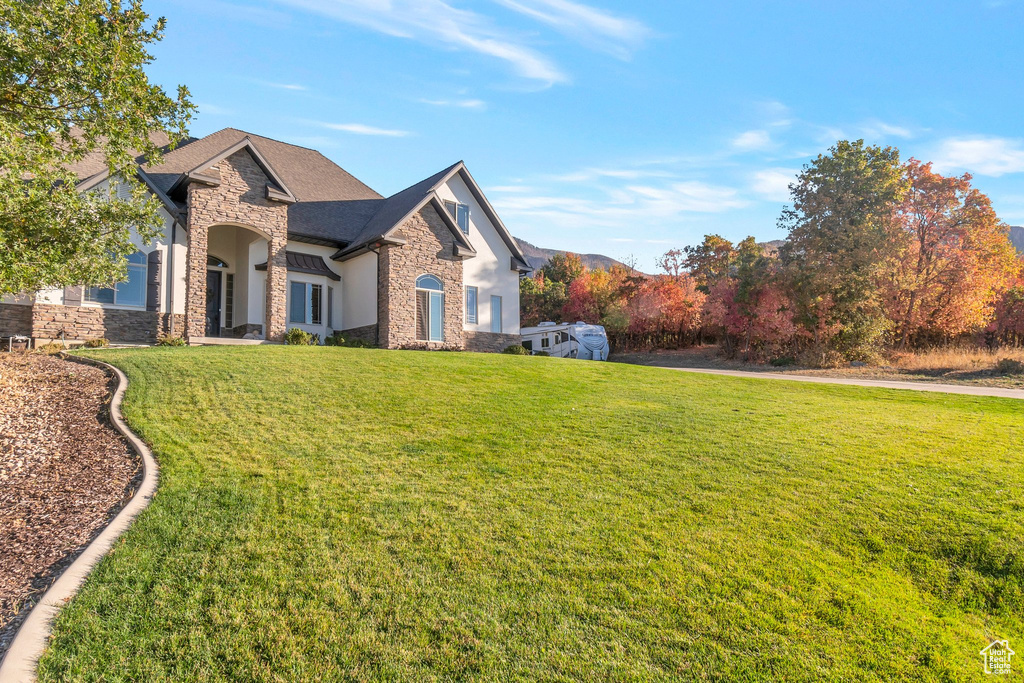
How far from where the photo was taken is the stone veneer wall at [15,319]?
Answer: 54.3 ft

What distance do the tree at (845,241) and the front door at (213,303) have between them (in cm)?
2436

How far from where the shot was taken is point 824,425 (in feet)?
33.1

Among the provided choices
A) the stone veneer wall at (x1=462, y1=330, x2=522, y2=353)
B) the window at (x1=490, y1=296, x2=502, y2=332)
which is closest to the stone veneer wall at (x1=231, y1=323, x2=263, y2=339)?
the stone veneer wall at (x1=462, y1=330, x2=522, y2=353)

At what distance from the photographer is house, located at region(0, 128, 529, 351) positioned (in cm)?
1862

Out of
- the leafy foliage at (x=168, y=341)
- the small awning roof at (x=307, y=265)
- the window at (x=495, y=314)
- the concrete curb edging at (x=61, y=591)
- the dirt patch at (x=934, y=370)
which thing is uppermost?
the small awning roof at (x=307, y=265)

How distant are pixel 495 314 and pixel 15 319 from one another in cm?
1664

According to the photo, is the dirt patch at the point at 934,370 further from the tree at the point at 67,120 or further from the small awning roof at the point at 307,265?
the tree at the point at 67,120

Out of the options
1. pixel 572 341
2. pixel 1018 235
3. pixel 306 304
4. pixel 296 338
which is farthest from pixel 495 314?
pixel 1018 235

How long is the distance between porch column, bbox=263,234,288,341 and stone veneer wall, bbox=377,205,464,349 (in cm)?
338

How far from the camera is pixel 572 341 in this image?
106 feet

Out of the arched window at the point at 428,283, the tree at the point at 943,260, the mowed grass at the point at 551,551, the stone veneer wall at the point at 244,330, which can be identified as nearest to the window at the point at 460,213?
the arched window at the point at 428,283

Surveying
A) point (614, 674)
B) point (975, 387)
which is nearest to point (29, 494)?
point (614, 674)

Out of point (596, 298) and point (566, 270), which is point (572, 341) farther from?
point (566, 270)

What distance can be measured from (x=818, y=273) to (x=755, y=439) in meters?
19.6
